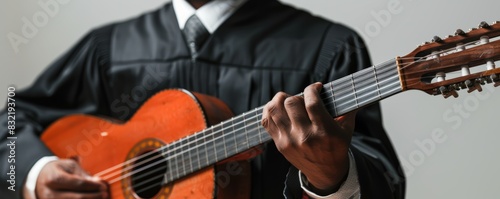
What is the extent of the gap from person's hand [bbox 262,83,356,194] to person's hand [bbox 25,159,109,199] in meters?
0.42

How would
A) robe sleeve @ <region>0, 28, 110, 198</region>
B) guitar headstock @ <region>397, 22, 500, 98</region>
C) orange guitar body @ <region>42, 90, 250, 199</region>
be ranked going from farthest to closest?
robe sleeve @ <region>0, 28, 110, 198</region>
orange guitar body @ <region>42, 90, 250, 199</region>
guitar headstock @ <region>397, 22, 500, 98</region>

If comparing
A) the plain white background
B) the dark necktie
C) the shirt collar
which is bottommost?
the plain white background

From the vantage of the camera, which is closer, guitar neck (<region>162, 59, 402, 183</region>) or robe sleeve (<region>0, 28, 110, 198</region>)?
guitar neck (<region>162, 59, 402, 183</region>)

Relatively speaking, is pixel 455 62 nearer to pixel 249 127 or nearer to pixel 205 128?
pixel 249 127

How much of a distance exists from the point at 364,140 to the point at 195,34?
1.21ft

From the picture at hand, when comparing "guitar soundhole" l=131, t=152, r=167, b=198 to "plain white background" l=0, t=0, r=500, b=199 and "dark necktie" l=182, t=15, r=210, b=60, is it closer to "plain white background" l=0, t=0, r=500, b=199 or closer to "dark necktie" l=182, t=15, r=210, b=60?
"dark necktie" l=182, t=15, r=210, b=60

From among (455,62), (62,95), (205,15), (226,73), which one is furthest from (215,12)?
(455,62)

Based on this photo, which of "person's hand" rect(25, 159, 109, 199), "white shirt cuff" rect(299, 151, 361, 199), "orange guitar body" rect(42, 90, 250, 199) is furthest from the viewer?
"person's hand" rect(25, 159, 109, 199)

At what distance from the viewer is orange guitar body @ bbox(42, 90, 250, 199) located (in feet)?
3.54

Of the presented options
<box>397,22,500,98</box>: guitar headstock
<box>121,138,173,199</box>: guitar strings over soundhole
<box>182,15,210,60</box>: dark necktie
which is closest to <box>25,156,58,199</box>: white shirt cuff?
<box>121,138,173,199</box>: guitar strings over soundhole

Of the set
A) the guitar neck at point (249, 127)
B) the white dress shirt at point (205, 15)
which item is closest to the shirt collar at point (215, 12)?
the white dress shirt at point (205, 15)

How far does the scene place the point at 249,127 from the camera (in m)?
1.00

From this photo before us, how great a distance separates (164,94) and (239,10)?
0.70ft

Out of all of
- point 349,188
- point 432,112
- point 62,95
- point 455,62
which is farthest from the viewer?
point 62,95
